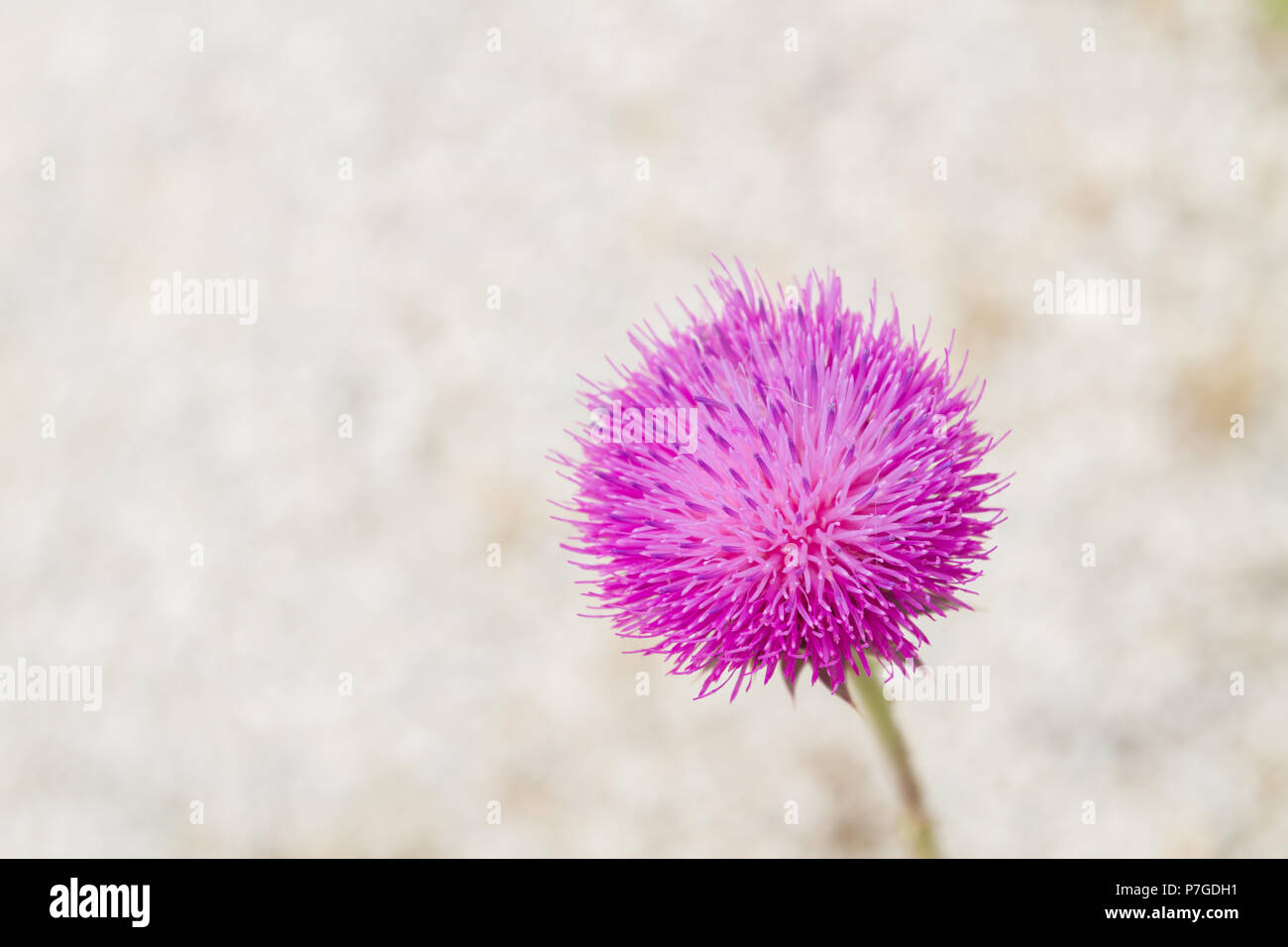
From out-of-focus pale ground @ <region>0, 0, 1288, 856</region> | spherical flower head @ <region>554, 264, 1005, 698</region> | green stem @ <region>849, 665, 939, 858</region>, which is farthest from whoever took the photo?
out-of-focus pale ground @ <region>0, 0, 1288, 856</region>

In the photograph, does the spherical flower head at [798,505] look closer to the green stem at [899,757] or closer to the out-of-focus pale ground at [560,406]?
the green stem at [899,757]

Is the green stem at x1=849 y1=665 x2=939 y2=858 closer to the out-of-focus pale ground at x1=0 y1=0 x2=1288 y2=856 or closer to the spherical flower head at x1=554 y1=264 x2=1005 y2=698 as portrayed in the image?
the spherical flower head at x1=554 y1=264 x2=1005 y2=698

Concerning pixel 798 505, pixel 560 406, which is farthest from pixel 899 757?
pixel 560 406

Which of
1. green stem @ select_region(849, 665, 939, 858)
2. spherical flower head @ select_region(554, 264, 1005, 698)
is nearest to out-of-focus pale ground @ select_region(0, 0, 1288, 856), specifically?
green stem @ select_region(849, 665, 939, 858)

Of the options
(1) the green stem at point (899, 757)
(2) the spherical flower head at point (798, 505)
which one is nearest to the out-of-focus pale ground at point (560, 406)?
(1) the green stem at point (899, 757)

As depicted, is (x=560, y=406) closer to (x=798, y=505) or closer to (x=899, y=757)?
(x=899, y=757)
